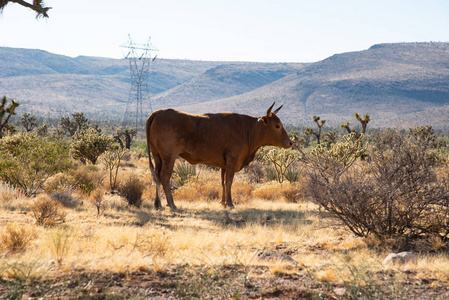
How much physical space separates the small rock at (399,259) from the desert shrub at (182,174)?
9.96 metres

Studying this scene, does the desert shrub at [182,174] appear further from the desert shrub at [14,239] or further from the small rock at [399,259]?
the small rock at [399,259]

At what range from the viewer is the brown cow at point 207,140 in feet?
37.7

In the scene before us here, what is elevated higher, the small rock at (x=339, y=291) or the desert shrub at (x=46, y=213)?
the small rock at (x=339, y=291)

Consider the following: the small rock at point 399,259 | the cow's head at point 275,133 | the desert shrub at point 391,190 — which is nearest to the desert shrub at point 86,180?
the cow's head at point 275,133

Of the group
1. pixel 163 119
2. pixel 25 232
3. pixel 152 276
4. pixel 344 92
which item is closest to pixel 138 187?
pixel 163 119

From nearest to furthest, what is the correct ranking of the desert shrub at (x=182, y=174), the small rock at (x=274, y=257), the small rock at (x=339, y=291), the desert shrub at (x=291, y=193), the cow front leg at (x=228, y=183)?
the small rock at (x=339, y=291), the small rock at (x=274, y=257), the cow front leg at (x=228, y=183), the desert shrub at (x=291, y=193), the desert shrub at (x=182, y=174)

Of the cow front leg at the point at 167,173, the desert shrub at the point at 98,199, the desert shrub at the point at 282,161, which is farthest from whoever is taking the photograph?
the desert shrub at the point at 282,161

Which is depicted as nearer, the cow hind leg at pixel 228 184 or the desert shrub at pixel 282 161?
the cow hind leg at pixel 228 184

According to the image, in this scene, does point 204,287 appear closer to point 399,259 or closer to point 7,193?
point 399,259

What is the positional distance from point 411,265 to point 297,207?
6464 millimetres

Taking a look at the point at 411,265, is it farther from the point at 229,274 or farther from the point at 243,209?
the point at 243,209

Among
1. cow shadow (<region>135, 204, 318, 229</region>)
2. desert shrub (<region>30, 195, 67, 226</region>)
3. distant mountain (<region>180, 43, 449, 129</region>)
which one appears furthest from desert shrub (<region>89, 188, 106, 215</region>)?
distant mountain (<region>180, 43, 449, 129</region>)

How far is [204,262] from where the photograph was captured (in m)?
6.38

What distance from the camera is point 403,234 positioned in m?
7.74
